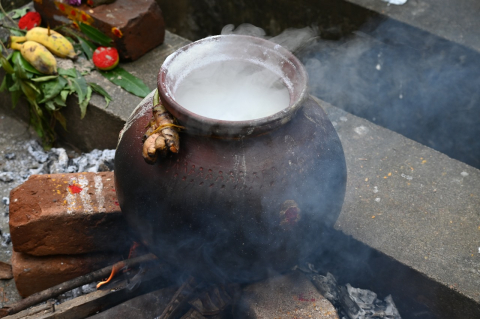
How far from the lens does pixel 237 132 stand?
2.10 metres

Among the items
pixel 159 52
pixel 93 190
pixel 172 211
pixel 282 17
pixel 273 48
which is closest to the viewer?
pixel 172 211

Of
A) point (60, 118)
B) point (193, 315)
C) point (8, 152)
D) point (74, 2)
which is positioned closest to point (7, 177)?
point (8, 152)

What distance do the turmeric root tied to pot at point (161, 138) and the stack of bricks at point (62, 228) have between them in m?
1.12

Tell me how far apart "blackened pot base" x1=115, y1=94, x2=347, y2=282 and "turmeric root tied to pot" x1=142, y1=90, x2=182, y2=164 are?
0.09 metres

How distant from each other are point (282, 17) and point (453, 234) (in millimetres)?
3530

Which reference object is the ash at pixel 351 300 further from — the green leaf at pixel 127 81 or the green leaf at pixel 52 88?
the green leaf at pixel 52 88

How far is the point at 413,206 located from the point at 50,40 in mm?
3568

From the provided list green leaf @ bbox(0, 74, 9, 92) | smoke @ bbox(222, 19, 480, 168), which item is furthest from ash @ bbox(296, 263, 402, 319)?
green leaf @ bbox(0, 74, 9, 92)

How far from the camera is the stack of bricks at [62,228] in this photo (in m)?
3.03

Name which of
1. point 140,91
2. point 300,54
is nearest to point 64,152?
point 140,91

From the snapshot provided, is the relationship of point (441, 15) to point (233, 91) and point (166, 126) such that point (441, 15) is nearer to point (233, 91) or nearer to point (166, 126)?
point (233, 91)

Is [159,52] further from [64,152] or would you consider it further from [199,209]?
[199,209]

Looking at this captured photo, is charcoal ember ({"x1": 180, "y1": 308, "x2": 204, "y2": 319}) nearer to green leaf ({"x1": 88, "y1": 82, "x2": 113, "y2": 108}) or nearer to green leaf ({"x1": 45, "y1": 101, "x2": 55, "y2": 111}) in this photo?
green leaf ({"x1": 88, "y1": 82, "x2": 113, "y2": 108})

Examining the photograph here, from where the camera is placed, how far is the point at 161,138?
6.95ft
